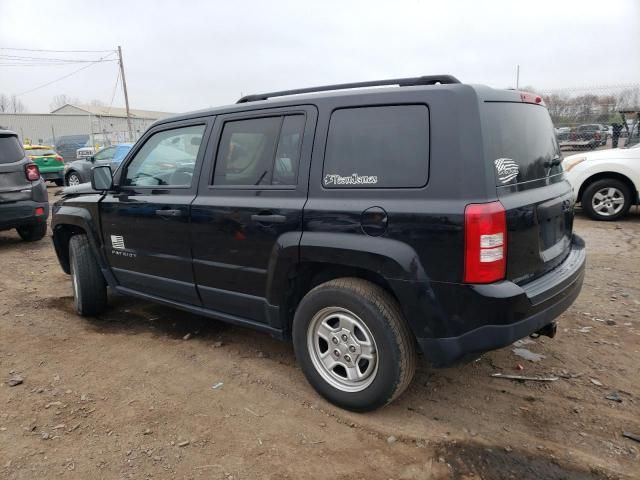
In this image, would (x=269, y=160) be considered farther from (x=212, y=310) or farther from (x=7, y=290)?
(x=7, y=290)

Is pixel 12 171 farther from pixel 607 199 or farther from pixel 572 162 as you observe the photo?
pixel 607 199

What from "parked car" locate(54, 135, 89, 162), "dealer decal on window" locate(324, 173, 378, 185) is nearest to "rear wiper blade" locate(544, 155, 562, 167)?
"dealer decal on window" locate(324, 173, 378, 185)

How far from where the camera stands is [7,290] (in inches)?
216

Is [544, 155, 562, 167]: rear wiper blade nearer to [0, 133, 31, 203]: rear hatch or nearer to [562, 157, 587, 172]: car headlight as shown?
[562, 157, 587, 172]: car headlight

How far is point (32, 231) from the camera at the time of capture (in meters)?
8.01

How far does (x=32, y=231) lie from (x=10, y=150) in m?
1.40

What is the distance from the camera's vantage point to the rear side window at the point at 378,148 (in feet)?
8.25

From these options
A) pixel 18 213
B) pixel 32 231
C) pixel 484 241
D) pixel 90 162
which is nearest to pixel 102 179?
pixel 484 241

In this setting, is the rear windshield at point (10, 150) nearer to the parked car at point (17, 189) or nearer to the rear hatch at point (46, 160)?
the parked car at point (17, 189)

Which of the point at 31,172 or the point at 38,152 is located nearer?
the point at 31,172

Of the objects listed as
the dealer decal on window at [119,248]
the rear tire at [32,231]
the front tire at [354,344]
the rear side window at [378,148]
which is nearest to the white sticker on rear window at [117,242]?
the dealer decal on window at [119,248]

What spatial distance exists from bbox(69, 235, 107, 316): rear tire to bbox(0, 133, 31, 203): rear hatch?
11.2 feet

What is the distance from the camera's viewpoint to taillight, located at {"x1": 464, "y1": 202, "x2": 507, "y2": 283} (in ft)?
7.56

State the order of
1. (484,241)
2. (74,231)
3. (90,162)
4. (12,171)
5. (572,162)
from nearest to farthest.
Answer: (484,241) < (74,231) < (12,171) < (572,162) < (90,162)
